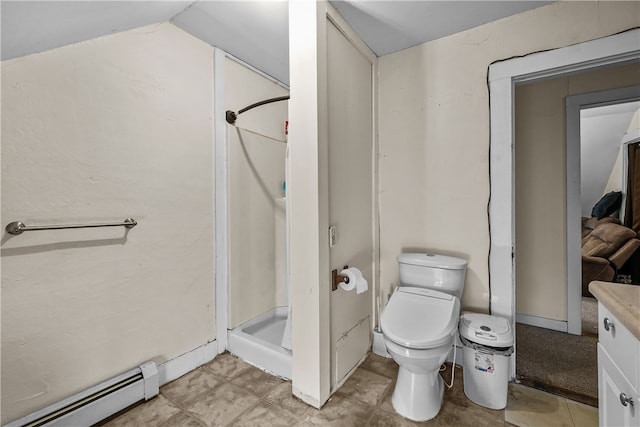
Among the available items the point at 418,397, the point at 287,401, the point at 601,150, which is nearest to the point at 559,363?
the point at 418,397

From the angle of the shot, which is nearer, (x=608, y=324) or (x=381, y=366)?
(x=608, y=324)

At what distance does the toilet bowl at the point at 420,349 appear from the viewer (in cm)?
133

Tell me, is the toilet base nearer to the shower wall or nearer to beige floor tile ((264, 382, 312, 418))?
beige floor tile ((264, 382, 312, 418))

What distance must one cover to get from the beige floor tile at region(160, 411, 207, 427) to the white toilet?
3.37ft

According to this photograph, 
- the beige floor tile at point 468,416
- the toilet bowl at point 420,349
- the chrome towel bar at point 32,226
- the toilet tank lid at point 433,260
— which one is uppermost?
the chrome towel bar at point 32,226

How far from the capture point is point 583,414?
4.66 ft

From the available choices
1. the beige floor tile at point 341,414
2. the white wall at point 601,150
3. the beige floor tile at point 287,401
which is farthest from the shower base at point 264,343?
the white wall at point 601,150

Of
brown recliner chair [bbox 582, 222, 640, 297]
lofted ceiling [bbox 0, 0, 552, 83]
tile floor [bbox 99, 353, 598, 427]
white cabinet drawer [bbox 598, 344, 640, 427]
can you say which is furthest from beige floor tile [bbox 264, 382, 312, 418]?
brown recliner chair [bbox 582, 222, 640, 297]

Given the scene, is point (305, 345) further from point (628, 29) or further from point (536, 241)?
point (628, 29)

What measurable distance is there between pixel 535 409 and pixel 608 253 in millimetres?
2460

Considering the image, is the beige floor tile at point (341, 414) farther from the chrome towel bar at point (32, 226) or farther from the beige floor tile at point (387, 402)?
the chrome towel bar at point (32, 226)

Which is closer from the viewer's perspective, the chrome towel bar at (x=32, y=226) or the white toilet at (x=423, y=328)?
the chrome towel bar at (x=32, y=226)

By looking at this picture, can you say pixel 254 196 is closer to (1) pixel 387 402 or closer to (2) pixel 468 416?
(1) pixel 387 402

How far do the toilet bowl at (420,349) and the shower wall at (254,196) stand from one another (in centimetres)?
117
